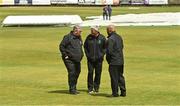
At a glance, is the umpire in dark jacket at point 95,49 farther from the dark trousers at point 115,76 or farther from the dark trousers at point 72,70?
the dark trousers at point 115,76

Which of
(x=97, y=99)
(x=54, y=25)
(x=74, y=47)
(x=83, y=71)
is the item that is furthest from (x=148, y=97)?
(x=54, y=25)

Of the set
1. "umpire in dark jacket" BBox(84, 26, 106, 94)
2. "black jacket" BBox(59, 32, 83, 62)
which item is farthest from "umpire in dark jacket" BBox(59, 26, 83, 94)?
"umpire in dark jacket" BBox(84, 26, 106, 94)

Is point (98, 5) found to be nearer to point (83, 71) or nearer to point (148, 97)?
point (83, 71)

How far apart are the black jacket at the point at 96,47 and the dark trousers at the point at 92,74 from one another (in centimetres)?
21

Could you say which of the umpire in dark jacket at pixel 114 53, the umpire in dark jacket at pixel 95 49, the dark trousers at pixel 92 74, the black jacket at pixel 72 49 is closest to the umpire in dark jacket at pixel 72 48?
the black jacket at pixel 72 49

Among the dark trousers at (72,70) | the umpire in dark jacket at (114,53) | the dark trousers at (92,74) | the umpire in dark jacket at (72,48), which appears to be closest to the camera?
the umpire in dark jacket at (114,53)

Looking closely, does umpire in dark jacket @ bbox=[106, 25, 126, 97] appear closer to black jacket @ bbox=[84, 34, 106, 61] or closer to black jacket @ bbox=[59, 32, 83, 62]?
black jacket @ bbox=[84, 34, 106, 61]

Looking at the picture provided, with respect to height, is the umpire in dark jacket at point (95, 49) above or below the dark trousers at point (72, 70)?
above

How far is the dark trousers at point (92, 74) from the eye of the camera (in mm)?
18031

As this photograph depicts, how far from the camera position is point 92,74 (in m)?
18.3

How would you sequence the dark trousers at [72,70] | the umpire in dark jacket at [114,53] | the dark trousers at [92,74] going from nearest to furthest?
the umpire in dark jacket at [114,53] → the dark trousers at [72,70] → the dark trousers at [92,74]

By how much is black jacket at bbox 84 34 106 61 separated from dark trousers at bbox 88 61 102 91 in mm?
213

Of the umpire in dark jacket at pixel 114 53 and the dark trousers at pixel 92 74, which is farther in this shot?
the dark trousers at pixel 92 74

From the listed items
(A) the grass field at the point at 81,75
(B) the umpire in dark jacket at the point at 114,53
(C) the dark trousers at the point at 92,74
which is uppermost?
(B) the umpire in dark jacket at the point at 114,53
